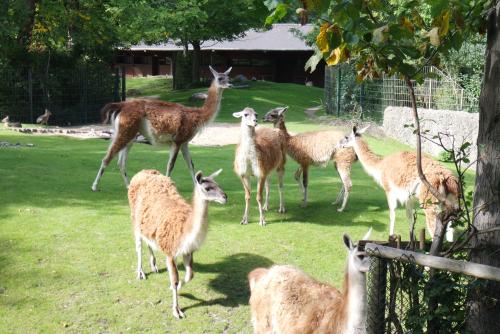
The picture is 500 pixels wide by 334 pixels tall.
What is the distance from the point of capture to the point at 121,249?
7027 mm

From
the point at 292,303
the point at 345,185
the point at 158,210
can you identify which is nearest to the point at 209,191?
the point at 158,210

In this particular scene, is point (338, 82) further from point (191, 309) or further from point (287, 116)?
point (191, 309)

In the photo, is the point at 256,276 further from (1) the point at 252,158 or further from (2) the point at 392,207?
(1) the point at 252,158

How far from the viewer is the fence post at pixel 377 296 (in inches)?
146

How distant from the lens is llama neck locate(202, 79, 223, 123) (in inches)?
427

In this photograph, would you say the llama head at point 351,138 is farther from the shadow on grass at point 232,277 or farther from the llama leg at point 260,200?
the shadow on grass at point 232,277

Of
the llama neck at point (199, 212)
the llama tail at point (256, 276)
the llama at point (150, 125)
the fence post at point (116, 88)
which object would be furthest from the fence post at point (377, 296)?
the fence post at point (116, 88)

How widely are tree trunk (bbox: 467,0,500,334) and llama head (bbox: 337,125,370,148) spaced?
534 centimetres

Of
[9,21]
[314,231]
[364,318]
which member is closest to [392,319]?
[364,318]

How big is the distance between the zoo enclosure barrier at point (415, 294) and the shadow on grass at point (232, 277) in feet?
7.28

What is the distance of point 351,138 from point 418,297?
5.66 meters

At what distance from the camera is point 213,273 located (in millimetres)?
6465

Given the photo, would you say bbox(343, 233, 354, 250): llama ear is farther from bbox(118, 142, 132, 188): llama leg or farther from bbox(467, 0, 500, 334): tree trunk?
bbox(118, 142, 132, 188): llama leg

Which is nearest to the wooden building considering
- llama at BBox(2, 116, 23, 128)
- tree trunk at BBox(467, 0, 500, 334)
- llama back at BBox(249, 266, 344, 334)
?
llama at BBox(2, 116, 23, 128)
